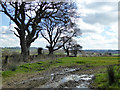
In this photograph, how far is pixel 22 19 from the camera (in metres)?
17.0

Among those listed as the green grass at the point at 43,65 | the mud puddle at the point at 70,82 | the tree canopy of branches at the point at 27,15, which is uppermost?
the tree canopy of branches at the point at 27,15

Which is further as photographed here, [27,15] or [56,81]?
[27,15]

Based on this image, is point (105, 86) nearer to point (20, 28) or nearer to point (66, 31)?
point (20, 28)

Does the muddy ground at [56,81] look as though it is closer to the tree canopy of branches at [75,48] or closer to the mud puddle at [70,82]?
the mud puddle at [70,82]

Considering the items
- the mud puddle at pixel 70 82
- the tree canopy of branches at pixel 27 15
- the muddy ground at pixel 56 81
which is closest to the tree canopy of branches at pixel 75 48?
the tree canopy of branches at pixel 27 15

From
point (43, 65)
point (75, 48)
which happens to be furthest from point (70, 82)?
point (75, 48)

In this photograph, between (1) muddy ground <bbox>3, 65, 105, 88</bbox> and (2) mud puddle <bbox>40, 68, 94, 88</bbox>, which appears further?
(1) muddy ground <bbox>3, 65, 105, 88</bbox>

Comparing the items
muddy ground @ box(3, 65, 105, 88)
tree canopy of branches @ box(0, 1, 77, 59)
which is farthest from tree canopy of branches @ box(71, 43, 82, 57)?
muddy ground @ box(3, 65, 105, 88)

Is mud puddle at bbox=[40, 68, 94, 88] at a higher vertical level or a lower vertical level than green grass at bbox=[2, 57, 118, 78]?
higher

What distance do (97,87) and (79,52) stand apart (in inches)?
1809

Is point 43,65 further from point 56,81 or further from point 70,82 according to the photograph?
point 70,82

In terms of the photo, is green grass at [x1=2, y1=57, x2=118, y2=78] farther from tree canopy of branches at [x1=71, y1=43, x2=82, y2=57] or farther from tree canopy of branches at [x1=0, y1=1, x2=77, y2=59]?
tree canopy of branches at [x1=71, y1=43, x2=82, y2=57]

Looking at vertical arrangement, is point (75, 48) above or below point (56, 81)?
above

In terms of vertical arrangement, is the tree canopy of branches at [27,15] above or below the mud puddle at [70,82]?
above
